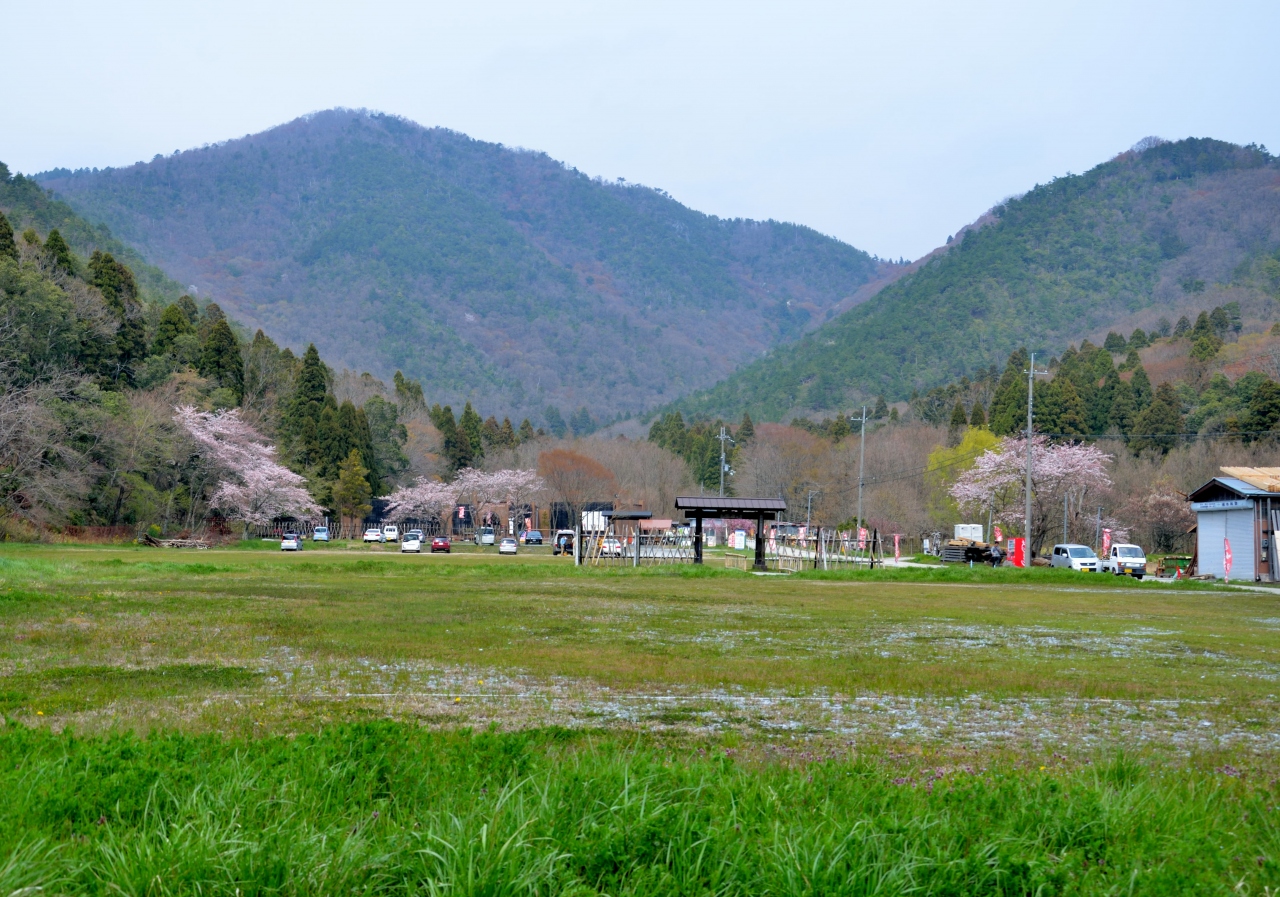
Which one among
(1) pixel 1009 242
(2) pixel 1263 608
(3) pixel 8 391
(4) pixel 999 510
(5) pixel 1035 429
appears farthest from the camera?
(1) pixel 1009 242

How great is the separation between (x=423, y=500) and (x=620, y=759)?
99883mm

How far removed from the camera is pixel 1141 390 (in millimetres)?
93188

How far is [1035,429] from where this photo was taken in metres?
86.9

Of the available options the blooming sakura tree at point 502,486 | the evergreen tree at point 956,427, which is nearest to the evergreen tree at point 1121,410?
the evergreen tree at point 956,427

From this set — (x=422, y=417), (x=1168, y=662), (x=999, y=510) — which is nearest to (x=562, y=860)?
(x=1168, y=662)

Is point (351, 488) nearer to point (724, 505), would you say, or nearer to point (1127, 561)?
point (724, 505)

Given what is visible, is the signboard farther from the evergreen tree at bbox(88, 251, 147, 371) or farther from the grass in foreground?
the evergreen tree at bbox(88, 251, 147, 371)

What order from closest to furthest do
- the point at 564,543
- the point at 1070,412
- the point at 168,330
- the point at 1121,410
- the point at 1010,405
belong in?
the point at 564,543 < the point at 168,330 < the point at 1070,412 < the point at 1010,405 < the point at 1121,410

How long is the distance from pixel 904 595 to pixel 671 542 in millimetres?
23119

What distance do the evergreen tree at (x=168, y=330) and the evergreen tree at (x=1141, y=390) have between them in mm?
80078

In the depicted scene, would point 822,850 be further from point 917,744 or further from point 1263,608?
point 1263,608

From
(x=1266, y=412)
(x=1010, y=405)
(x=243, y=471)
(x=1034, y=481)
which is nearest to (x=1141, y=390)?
(x=1010, y=405)

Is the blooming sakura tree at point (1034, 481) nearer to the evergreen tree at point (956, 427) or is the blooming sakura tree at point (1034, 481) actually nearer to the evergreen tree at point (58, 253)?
the evergreen tree at point (956, 427)

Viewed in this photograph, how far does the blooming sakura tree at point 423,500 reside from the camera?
102625mm
